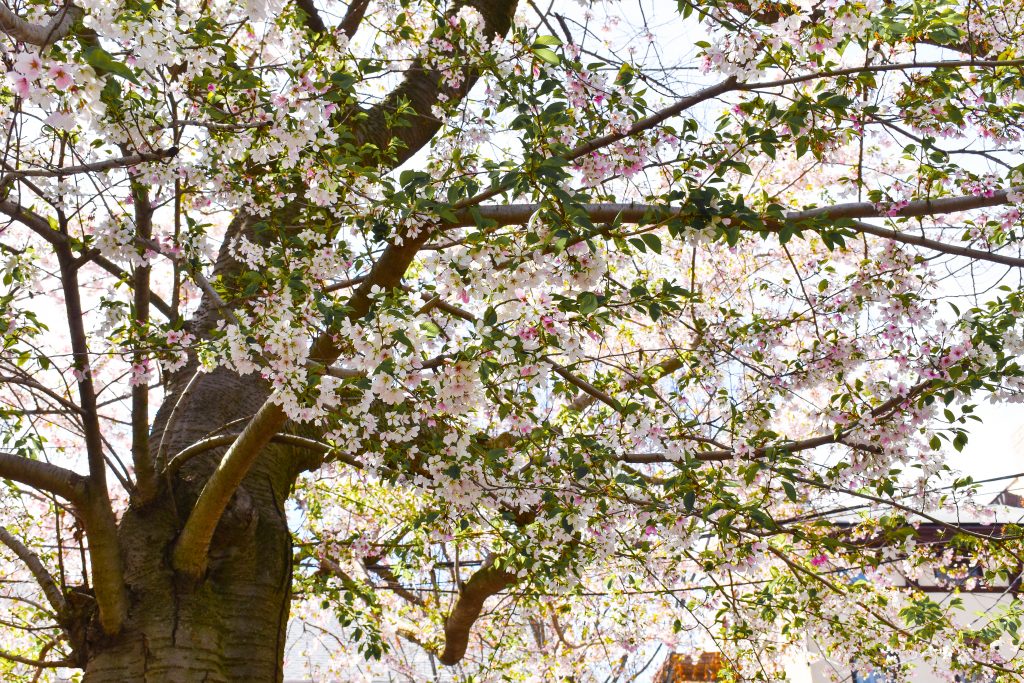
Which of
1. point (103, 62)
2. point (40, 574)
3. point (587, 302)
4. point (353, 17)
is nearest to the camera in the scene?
point (103, 62)

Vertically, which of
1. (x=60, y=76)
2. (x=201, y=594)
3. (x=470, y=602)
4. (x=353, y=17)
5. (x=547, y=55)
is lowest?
(x=201, y=594)

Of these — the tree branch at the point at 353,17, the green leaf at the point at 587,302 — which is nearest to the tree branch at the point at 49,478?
the green leaf at the point at 587,302

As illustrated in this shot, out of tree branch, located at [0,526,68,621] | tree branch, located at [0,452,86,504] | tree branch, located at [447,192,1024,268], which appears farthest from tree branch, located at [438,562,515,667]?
tree branch, located at [447,192,1024,268]

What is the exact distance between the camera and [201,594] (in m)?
3.18

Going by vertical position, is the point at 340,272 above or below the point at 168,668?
above

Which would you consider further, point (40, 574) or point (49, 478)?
point (40, 574)

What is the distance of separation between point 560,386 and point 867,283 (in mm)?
1509

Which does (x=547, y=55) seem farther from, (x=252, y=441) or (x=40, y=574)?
(x=40, y=574)

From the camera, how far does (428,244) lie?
3117 mm

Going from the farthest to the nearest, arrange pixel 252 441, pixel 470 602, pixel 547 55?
pixel 470 602, pixel 252 441, pixel 547 55

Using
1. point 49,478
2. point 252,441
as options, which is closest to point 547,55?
point 252,441

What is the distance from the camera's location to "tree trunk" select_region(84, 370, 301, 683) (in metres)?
2.97

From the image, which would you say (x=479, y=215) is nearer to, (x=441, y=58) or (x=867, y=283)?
(x=441, y=58)

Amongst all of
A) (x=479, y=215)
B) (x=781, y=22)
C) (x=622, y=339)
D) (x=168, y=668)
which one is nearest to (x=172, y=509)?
(x=168, y=668)
